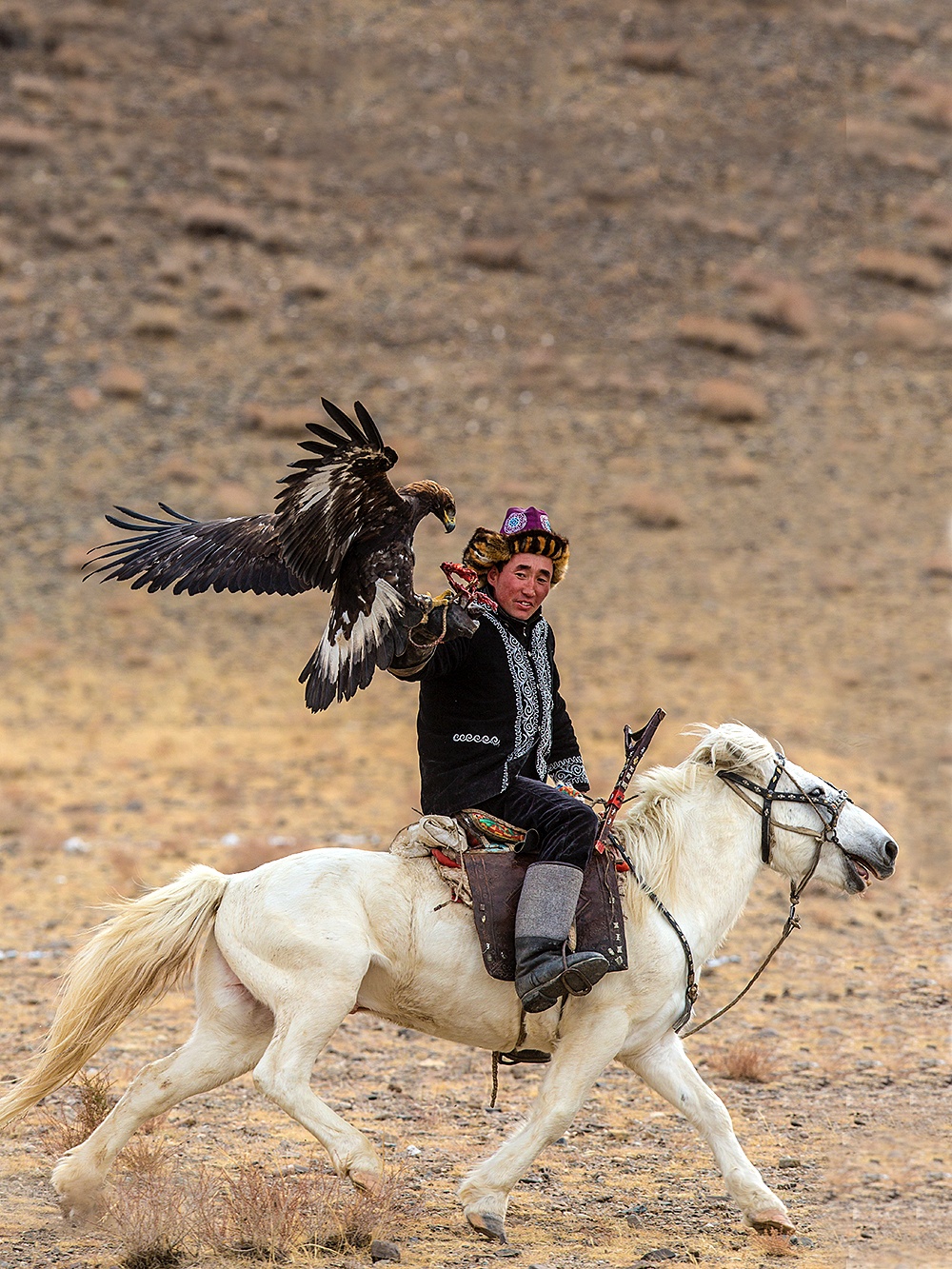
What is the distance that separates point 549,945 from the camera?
16.7ft

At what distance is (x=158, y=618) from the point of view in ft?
69.6

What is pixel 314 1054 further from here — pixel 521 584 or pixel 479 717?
pixel 521 584

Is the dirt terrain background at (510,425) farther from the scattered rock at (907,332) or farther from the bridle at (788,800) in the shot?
the bridle at (788,800)

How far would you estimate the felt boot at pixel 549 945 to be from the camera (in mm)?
5070

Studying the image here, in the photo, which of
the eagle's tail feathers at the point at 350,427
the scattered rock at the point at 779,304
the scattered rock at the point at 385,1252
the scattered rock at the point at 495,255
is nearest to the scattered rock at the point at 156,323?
the scattered rock at the point at 495,255

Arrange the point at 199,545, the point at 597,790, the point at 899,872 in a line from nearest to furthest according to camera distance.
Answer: the point at 199,545 → the point at 899,872 → the point at 597,790

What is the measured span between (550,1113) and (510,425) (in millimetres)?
20383

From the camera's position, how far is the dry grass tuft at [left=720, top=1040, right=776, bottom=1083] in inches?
307

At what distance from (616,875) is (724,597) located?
16.2 meters

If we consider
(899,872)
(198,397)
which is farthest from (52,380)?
(899,872)

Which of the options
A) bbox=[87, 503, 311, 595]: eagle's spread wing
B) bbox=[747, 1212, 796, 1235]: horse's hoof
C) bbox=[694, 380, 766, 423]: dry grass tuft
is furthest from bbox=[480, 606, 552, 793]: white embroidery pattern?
bbox=[694, 380, 766, 423]: dry grass tuft

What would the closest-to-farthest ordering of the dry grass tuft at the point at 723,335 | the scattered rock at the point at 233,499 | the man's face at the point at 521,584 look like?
the man's face at the point at 521,584 < the scattered rock at the point at 233,499 < the dry grass tuft at the point at 723,335

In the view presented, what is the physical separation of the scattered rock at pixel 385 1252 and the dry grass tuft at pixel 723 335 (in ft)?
74.9

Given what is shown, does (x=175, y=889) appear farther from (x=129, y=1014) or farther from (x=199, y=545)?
(x=199, y=545)
